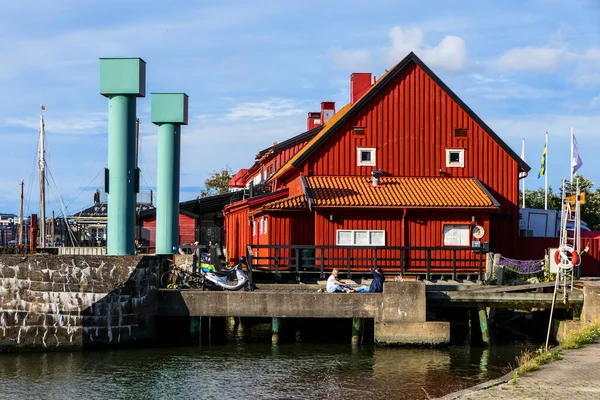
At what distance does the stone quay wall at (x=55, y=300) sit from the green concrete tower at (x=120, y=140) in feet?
9.26

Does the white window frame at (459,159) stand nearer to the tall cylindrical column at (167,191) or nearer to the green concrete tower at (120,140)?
the tall cylindrical column at (167,191)

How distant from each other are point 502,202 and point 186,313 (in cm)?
1860

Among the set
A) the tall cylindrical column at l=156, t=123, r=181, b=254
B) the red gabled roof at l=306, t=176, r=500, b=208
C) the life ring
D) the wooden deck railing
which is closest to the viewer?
the life ring

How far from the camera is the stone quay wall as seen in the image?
2780 cm

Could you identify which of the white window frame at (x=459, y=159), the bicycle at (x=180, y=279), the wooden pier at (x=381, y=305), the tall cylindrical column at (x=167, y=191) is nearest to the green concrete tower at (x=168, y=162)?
the tall cylindrical column at (x=167, y=191)

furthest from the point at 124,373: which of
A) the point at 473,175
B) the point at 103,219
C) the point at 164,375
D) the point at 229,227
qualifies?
the point at 103,219

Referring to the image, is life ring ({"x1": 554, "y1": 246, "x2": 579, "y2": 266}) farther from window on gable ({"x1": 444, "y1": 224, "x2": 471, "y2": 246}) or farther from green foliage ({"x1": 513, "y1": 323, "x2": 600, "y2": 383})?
window on gable ({"x1": 444, "y1": 224, "x2": 471, "y2": 246})

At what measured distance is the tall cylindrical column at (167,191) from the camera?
125 ft

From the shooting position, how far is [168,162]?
3834cm

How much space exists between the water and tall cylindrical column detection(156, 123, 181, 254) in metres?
8.44

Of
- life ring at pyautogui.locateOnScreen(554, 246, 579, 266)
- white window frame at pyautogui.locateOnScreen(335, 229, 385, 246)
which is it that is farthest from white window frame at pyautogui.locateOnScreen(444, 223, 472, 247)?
life ring at pyautogui.locateOnScreen(554, 246, 579, 266)

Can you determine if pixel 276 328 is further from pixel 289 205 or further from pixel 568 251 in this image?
pixel 289 205

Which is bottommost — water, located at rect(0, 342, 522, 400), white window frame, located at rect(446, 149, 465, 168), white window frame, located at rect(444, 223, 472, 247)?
water, located at rect(0, 342, 522, 400)

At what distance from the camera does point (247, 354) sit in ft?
94.5
